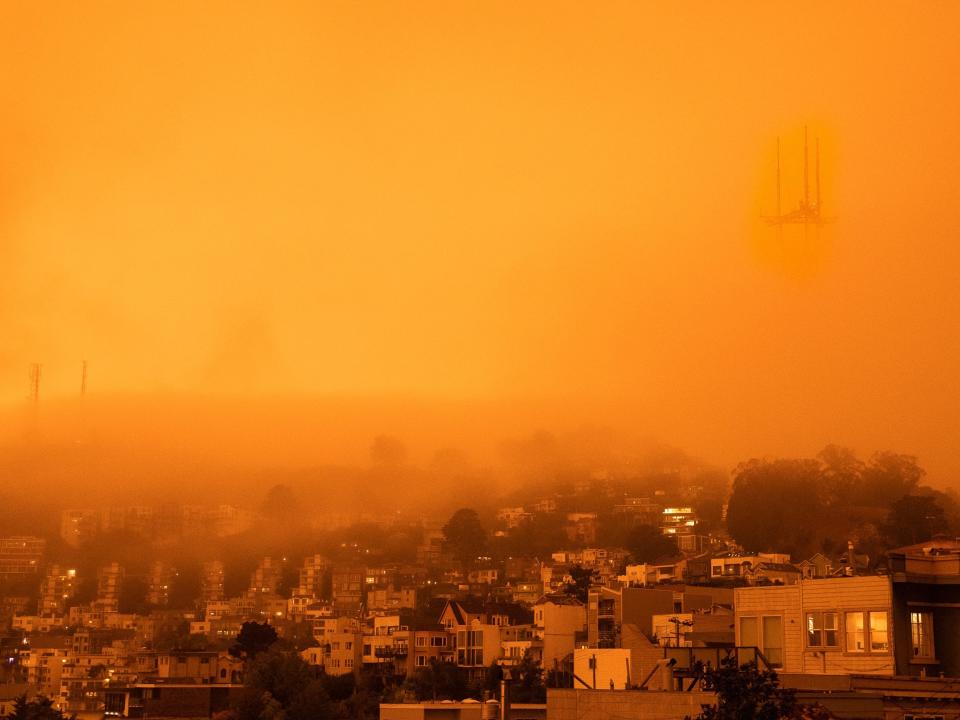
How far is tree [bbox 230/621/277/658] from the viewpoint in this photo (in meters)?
108

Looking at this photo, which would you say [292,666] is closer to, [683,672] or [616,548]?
[683,672]

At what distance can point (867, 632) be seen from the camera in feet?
76.0

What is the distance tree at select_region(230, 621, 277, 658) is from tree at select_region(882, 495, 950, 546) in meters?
51.2

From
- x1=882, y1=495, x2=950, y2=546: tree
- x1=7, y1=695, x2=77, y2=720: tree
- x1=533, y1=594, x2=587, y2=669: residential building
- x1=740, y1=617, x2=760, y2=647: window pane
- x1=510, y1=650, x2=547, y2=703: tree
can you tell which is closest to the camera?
x1=740, y1=617, x2=760, y2=647: window pane

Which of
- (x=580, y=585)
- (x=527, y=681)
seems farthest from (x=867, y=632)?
(x=580, y=585)

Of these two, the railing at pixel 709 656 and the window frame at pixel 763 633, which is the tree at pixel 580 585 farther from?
the railing at pixel 709 656

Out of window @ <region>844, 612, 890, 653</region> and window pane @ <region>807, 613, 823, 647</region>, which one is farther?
window pane @ <region>807, 613, 823, 647</region>

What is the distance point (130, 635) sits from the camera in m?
170

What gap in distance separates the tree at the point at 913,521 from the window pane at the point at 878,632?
9977 centimetres

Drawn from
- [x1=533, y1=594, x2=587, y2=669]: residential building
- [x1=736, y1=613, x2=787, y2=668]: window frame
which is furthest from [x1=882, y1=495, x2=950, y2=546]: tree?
[x1=736, y1=613, x2=787, y2=668]: window frame

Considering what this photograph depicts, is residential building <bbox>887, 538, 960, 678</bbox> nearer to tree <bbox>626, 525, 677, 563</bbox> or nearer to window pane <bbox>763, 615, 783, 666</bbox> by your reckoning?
window pane <bbox>763, 615, 783, 666</bbox>

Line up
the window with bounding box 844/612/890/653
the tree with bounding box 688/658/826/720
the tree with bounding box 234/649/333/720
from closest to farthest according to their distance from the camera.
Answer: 1. the tree with bounding box 688/658/826/720
2. the window with bounding box 844/612/890/653
3. the tree with bounding box 234/649/333/720

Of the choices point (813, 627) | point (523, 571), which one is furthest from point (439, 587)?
point (813, 627)

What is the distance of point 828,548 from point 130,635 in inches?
3388
